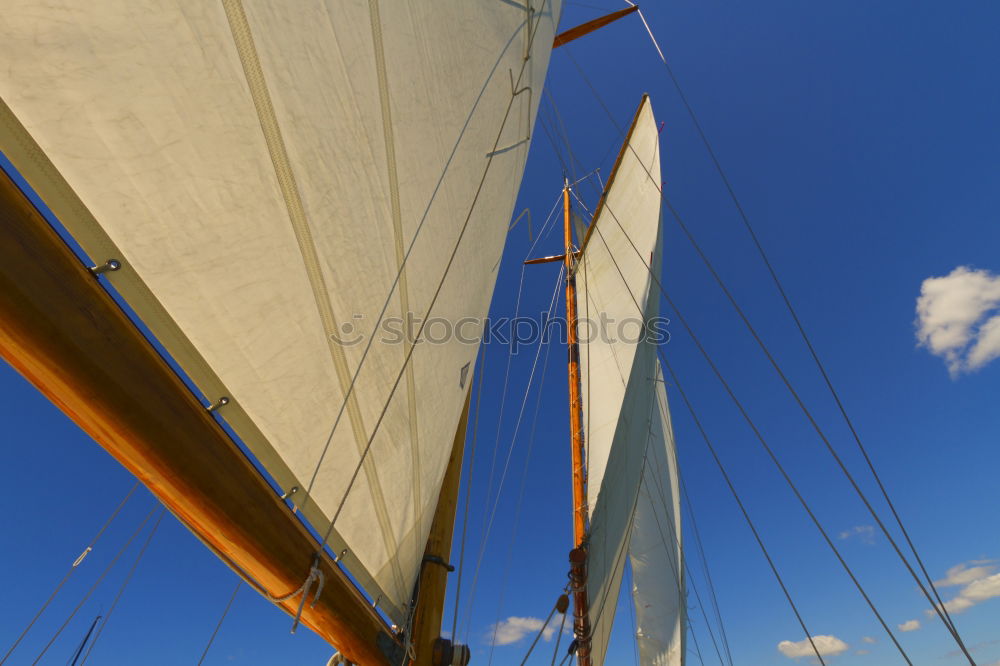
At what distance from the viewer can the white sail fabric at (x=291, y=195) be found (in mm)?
841

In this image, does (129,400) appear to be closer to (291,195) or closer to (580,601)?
(291,195)

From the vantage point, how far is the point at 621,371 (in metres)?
6.62

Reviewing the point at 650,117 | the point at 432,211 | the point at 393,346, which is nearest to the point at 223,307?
the point at 393,346

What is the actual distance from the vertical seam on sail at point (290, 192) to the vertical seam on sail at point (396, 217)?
0.34m

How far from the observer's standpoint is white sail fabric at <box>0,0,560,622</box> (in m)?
0.84

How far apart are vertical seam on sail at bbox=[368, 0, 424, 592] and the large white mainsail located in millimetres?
3358

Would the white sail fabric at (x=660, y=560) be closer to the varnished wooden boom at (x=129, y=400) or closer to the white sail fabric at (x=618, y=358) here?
the white sail fabric at (x=618, y=358)

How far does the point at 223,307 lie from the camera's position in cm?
117

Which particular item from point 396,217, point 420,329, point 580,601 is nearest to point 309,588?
point 420,329

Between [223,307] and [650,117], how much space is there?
9.06 metres

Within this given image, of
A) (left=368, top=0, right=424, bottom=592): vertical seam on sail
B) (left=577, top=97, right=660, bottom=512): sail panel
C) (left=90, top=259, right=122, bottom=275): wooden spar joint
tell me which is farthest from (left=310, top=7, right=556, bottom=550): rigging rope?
(left=577, top=97, right=660, bottom=512): sail panel

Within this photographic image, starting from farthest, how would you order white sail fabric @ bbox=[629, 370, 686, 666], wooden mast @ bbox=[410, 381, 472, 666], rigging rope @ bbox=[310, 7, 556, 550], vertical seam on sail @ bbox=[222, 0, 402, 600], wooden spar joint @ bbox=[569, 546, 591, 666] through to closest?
white sail fabric @ bbox=[629, 370, 686, 666] < wooden spar joint @ bbox=[569, 546, 591, 666] < wooden mast @ bbox=[410, 381, 472, 666] < rigging rope @ bbox=[310, 7, 556, 550] < vertical seam on sail @ bbox=[222, 0, 402, 600]

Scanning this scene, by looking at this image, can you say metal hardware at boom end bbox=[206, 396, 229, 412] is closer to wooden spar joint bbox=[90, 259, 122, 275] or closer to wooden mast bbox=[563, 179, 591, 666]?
wooden spar joint bbox=[90, 259, 122, 275]

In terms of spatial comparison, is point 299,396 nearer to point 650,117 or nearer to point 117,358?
point 117,358
